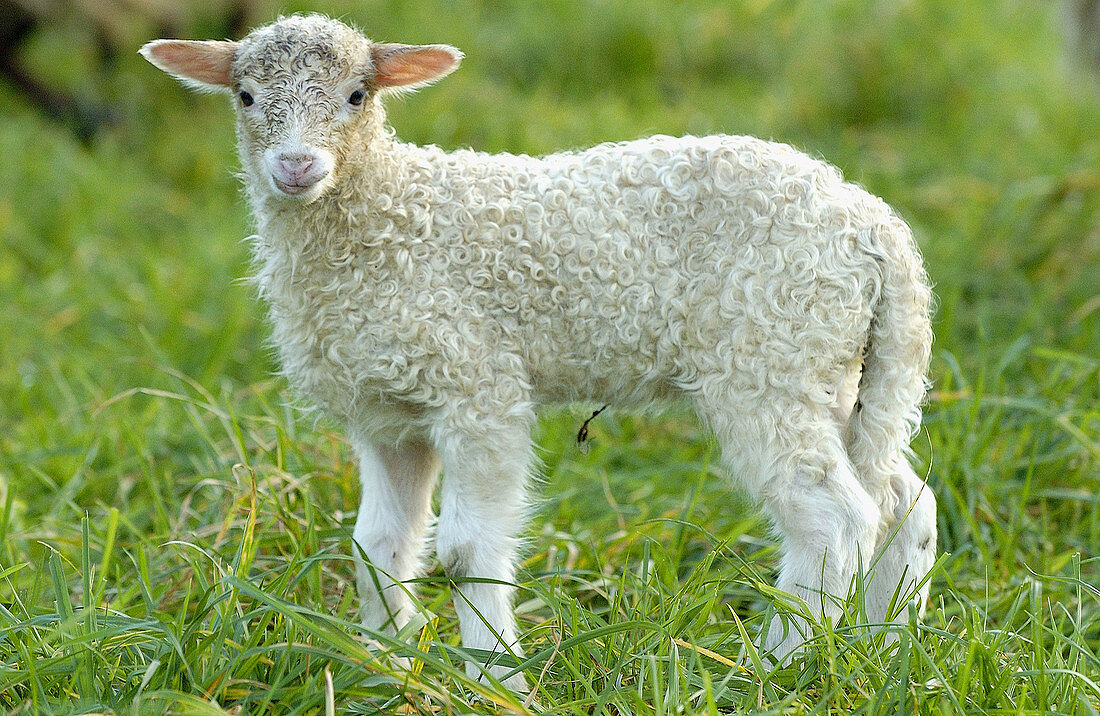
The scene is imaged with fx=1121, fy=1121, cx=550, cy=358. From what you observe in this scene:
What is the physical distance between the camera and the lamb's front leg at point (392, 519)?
3.53 meters

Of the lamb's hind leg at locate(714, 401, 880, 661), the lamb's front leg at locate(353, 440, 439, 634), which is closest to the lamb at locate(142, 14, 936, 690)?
the lamb's hind leg at locate(714, 401, 880, 661)

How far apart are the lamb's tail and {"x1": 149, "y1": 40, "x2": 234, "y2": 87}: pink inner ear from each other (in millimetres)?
1918

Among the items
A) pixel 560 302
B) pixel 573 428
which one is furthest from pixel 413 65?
pixel 573 428

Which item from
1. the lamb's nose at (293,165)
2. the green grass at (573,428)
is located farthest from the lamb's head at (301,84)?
the green grass at (573,428)

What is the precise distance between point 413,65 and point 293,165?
1.65 feet

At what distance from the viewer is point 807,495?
3.13 m

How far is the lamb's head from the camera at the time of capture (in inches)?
118

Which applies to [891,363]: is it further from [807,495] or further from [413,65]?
[413,65]

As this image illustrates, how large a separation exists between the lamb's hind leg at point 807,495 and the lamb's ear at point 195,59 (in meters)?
1.75

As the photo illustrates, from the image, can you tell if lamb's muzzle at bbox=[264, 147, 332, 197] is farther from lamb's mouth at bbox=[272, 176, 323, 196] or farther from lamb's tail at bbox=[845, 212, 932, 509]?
lamb's tail at bbox=[845, 212, 932, 509]

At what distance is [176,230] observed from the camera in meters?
7.62

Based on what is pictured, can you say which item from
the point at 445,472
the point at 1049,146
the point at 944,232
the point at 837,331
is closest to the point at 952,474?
the point at 837,331

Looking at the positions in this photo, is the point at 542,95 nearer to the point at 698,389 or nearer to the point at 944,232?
the point at 944,232

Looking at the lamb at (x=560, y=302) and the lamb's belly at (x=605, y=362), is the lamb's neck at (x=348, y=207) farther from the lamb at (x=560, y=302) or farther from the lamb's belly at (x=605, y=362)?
the lamb's belly at (x=605, y=362)
